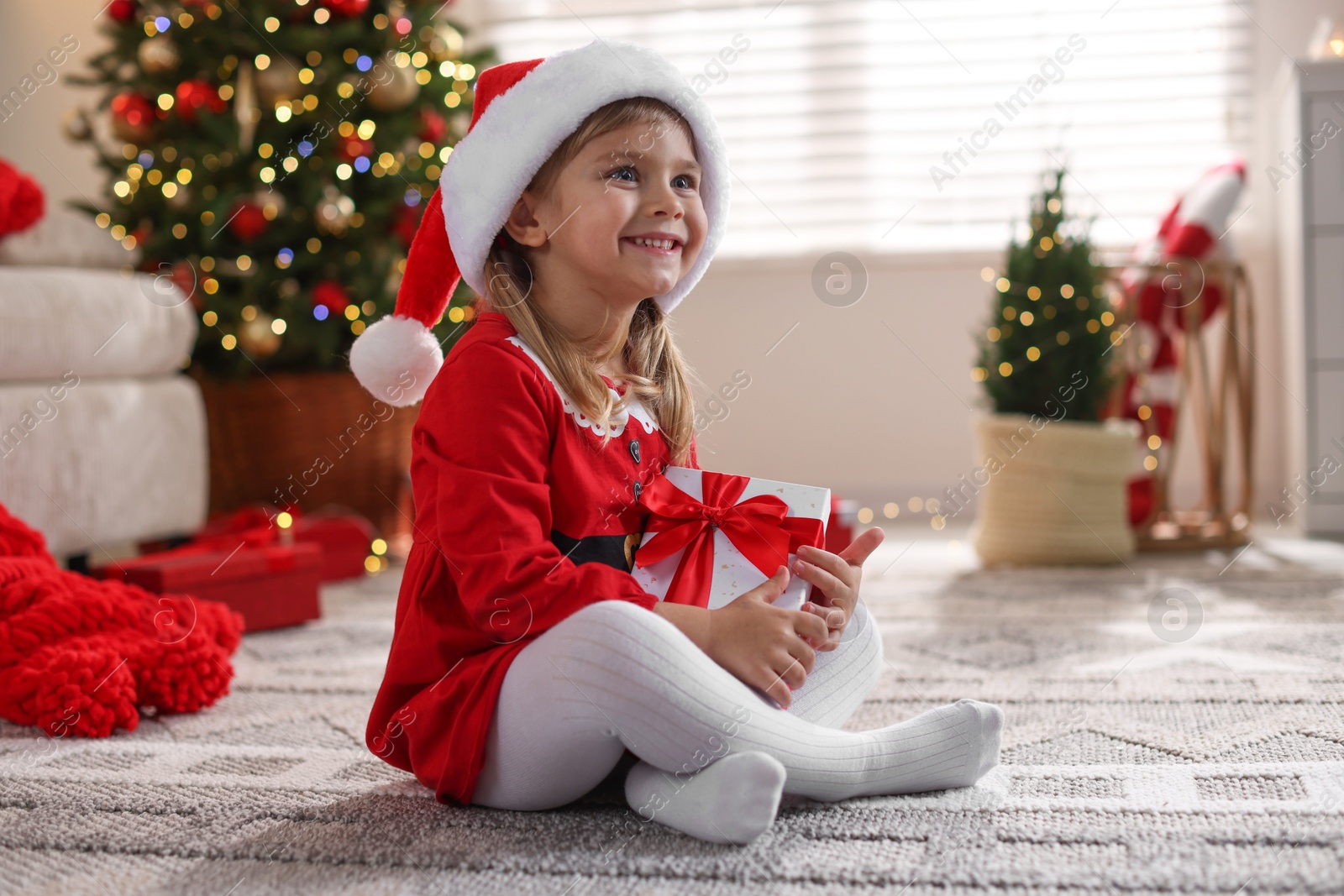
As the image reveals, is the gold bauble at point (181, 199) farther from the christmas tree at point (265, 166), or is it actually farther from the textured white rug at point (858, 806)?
the textured white rug at point (858, 806)

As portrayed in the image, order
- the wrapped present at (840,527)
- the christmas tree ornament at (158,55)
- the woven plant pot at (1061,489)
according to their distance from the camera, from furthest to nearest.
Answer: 1. the christmas tree ornament at (158,55)
2. the woven plant pot at (1061,489)
3. the wrapped present at (840,527)

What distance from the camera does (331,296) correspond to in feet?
6.49

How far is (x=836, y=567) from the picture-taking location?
0.79m

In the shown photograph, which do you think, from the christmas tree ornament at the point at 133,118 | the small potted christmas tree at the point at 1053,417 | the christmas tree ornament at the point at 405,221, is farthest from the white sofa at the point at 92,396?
the small potted christmas tree at the point at 1053,417

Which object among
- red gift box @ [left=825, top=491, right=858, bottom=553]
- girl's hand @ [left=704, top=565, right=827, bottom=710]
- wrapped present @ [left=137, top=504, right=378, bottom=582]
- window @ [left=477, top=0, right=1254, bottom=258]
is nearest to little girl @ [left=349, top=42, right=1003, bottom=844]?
girl's hand @ [left=704, top=565, right=827, bottom=710]

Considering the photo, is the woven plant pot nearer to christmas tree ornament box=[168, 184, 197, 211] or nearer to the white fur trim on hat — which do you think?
the white fur trim on hat

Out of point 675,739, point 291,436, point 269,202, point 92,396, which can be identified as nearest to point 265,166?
point 269,202

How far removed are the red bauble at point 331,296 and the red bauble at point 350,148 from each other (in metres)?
0.23

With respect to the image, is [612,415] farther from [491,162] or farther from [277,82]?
[277,82]

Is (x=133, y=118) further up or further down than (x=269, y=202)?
further up

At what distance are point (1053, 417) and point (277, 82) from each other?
4.80ft

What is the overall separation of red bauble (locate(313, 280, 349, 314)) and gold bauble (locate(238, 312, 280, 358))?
0.29 feet

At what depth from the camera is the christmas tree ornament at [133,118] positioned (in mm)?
2006

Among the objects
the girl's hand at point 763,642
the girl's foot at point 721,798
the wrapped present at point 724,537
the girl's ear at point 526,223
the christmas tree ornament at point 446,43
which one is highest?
the christmas tree ornament at point 446,43
